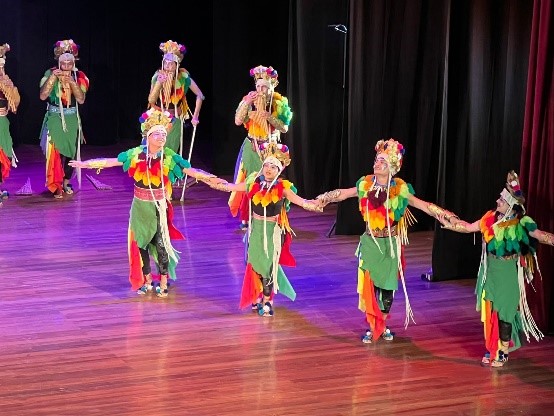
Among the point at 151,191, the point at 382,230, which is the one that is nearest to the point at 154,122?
the point at 151,191

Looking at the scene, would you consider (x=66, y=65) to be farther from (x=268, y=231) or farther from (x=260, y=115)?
(x=268, y=231)

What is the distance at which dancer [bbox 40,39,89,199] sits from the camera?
10211 mm

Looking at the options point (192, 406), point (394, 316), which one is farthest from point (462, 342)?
point (192, 406)

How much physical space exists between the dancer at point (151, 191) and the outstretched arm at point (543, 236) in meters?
2.15

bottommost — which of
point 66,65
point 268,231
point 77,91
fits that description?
point 268,231

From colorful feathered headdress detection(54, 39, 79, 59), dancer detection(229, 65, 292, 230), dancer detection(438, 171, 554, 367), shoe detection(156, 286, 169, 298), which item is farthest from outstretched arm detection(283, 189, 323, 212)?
colorful feathered headdress detection(54, 39, 79, 59)

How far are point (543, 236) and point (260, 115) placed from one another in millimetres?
3163

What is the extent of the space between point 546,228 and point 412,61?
2647 mm

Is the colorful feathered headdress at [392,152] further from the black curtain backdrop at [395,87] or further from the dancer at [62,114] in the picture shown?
the dancer at [62,114]

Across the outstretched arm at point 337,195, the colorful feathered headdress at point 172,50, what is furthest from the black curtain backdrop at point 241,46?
the outstretched arm at point 337,195

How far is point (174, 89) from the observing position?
10.3m

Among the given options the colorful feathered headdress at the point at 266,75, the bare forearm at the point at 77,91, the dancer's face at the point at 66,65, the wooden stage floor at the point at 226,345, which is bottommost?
the wooden stage floor at the point at 226,345

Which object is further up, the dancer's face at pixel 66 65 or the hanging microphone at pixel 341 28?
the hanging microphone at pixel 341 28

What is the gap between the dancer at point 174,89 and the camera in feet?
33.0
